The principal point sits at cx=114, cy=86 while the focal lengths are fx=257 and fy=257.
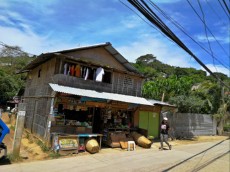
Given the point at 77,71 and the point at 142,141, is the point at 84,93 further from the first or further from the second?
the point at 142,141

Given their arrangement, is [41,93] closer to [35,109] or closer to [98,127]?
[35,109]

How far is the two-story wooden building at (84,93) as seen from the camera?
45.3 ft

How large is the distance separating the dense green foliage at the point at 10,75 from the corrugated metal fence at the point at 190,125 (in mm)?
19707

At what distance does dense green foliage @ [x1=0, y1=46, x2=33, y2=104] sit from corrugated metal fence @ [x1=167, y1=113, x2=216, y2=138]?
64.7 ft

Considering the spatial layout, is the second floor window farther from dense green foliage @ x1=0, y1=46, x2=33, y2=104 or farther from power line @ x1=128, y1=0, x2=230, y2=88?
dense green foliage @ x1=0, y1=46, x2=33, y2=104

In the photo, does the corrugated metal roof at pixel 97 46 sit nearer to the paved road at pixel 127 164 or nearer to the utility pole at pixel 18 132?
the utility pole at pixel 18 132

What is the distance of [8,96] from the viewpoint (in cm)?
3766

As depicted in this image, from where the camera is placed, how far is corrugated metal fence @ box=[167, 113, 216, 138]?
2212 centimetres

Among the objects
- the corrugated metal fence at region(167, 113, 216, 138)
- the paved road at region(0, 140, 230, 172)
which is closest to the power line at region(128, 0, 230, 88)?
the paved road at region(0, 140, 230, 172)

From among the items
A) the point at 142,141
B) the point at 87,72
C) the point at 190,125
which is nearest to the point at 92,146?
the point at 142,141

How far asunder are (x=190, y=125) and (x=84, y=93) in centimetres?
1369

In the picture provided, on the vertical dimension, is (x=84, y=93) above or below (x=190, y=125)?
above

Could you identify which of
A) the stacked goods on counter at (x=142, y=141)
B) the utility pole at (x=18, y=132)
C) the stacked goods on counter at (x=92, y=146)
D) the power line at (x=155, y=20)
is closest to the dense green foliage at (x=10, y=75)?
the stacked goods on counter at (x=142, y=141)

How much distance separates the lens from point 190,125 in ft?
79.0
